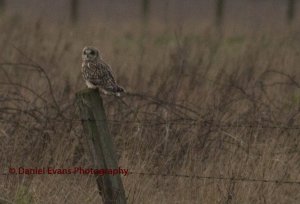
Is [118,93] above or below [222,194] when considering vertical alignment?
above

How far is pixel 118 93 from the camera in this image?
274 inches

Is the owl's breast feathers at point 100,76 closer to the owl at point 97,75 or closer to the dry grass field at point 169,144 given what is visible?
the owl at point 97,75

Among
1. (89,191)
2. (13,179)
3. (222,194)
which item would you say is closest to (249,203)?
(222,194)

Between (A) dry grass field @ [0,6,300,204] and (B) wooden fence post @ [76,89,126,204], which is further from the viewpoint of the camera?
(A) dry grass field @ [0,6,300,204]

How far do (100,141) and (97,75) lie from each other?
1.21m

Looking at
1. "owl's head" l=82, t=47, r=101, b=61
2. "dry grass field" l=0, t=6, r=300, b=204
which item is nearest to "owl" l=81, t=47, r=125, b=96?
"owl's head" l=82, t=47, r=101, b=61

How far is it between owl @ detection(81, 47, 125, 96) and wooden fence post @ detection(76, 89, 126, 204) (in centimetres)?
84

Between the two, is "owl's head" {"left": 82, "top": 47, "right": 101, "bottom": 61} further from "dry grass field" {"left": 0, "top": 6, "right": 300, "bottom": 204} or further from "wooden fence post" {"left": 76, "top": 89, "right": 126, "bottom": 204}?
"wooden fence post" {"left": 76, "top": 89, "right": 126, "bottom": 204}

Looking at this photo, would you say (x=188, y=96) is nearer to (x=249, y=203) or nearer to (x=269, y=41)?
(x=249, y=203)

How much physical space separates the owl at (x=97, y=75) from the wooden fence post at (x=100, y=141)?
839 millimetres

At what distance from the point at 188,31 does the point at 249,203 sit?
1161 centimetres

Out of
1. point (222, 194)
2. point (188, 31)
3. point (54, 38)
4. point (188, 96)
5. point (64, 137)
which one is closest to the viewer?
point (222, 194)

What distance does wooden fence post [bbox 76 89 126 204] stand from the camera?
5926mm

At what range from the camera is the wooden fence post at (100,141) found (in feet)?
19.4
